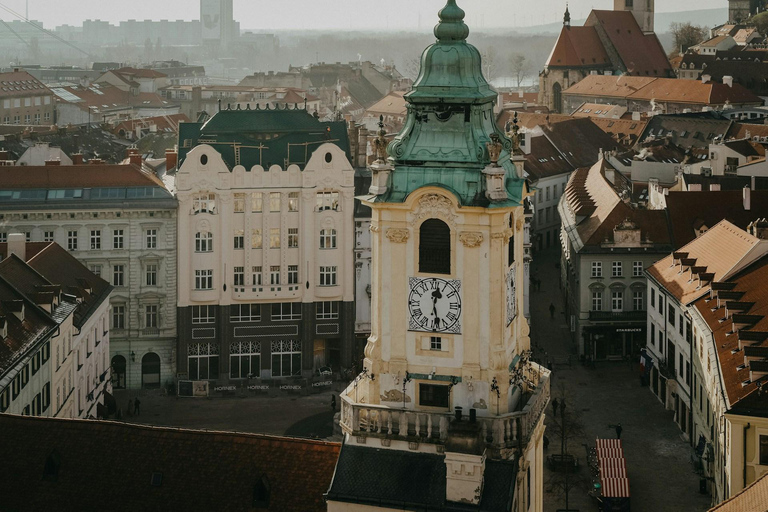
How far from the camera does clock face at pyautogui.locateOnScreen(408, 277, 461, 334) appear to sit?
41688 millimetres

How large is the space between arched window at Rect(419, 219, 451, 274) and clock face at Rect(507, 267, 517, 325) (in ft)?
6.05

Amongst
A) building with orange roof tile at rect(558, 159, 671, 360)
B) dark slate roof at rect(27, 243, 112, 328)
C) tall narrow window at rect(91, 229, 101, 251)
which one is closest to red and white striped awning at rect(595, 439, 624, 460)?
building with orange roof tile at rect(558, 159, 671, 360)

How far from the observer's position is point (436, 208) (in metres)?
41.3

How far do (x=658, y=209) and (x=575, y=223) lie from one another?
21.9 ft

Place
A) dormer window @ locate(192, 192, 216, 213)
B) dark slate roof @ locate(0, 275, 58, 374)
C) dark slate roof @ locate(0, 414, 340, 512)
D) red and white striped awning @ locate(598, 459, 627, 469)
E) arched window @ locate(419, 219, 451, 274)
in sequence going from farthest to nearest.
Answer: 1. dormer window @ locate(192, 192, 216, 213)
2. red and white striped awning @ locate(598, 459, 627, 469)
3. dark slate roof @ locate(0, 275, 58, 374)
4. dark slate roof @ locate(0, 414, 340, 512)
5. arched window @ locate(419, 219, 451, 274)

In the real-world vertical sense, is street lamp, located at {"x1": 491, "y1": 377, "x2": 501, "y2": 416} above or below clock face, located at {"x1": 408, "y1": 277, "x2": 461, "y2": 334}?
below

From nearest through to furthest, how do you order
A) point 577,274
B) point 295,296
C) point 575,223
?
point 295,296 → point 577,274 → point 575,223

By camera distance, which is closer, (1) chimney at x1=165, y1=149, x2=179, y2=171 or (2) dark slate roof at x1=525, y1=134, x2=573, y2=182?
(1) chimney at x1=165, y1=149, x2=179, y2=171

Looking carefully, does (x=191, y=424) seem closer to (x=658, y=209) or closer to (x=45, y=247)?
(x=45, y=247)

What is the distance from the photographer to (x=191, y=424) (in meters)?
79.2

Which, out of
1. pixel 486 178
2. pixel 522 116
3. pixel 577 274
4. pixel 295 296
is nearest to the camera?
pixel 486 178

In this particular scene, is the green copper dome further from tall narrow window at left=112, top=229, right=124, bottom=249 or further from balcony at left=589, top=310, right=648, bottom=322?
balcony at left=589, top=310, right=648, bottom=322

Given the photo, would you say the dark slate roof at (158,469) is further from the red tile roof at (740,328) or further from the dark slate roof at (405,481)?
the red tile roof at (740,328)

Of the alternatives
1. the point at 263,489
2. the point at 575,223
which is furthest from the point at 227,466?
the point at 575,223
